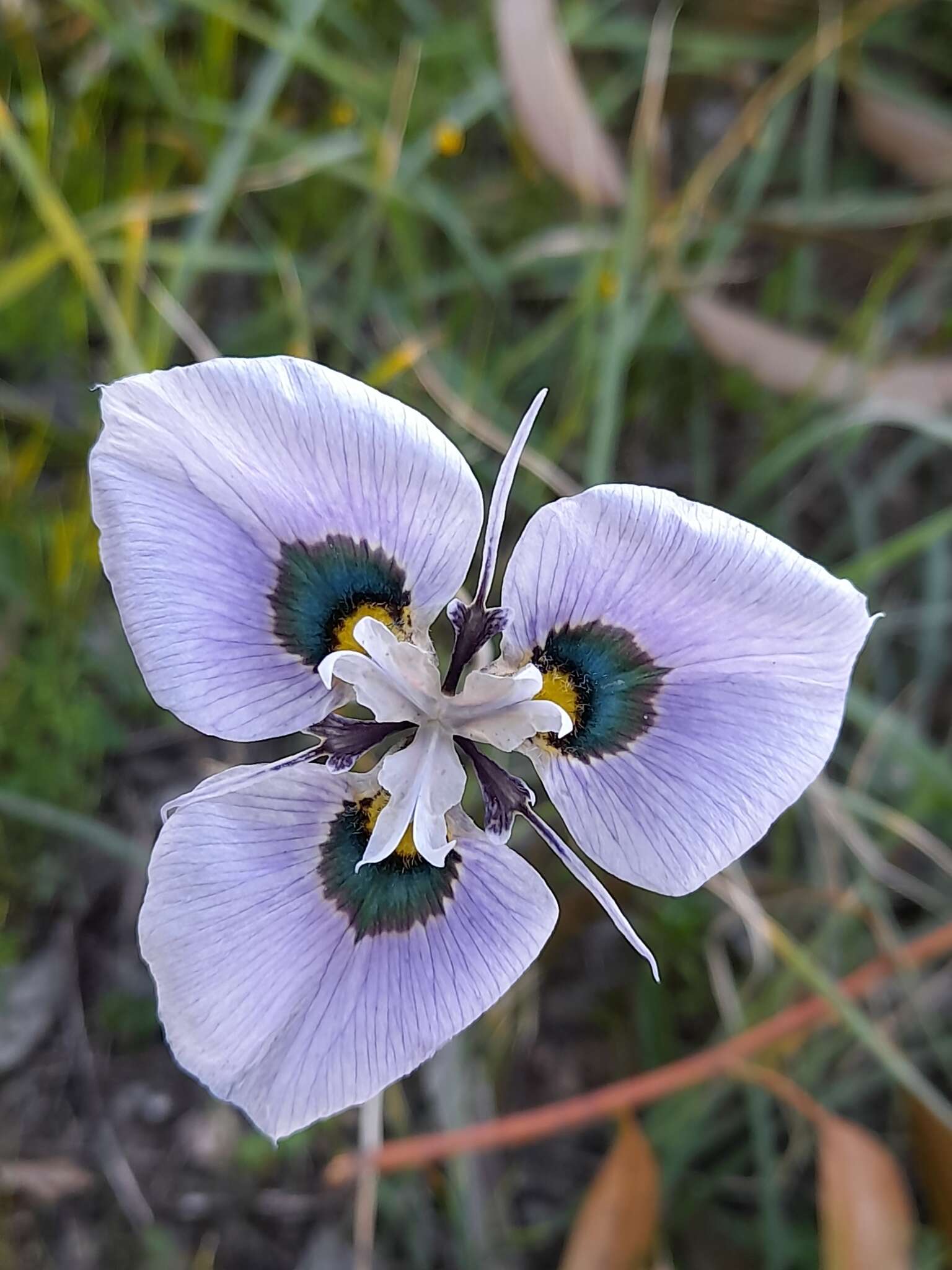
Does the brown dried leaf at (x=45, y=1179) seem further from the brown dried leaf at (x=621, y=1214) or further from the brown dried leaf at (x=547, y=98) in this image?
the brown dried leaf at (x=547, y=98)

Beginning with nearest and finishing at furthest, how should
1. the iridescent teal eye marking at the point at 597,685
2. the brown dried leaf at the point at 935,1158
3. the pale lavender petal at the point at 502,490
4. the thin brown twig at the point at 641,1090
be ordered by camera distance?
the pale lavender petal at the point at 502,490
the iridescent teal eye marking at the point at 597,685
the thin brown twig at the point at 641,1090
the brown dried leaf at the point at 935,1158

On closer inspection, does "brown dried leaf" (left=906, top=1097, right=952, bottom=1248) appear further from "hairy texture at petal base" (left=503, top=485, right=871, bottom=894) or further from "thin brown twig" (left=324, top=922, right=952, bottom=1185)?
"hairy texture at petal base" (left=503, top=485, right=871, bottom=894)

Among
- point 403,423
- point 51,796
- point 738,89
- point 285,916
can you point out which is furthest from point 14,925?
point 738,89

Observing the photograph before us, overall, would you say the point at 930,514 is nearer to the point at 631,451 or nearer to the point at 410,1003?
the point at 631,451

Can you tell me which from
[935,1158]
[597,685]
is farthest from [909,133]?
[935,1158]

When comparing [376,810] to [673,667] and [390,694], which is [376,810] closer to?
[390,694]

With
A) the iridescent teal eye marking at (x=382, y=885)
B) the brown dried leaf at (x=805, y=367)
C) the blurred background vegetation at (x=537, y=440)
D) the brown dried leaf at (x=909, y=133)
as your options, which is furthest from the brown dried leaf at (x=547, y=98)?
the iridescent teal eye marking at (x=382, y=885)

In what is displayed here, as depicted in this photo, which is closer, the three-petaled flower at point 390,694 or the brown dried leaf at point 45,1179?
the three-petaled flower at point 390,694
